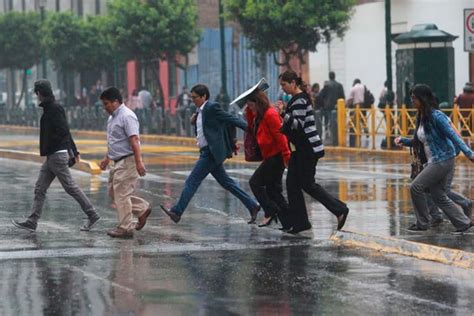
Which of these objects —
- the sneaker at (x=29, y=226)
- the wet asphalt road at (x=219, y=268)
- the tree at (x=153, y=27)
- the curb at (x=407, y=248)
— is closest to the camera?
the wet asphalt road at (x=219, y=268)

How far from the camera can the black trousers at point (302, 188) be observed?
46.4 feet

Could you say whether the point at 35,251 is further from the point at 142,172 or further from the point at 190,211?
the point at 190,211

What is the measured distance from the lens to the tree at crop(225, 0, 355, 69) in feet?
135

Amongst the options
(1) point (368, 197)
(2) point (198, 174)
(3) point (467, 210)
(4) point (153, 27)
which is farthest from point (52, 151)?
(4) point (153, 27)

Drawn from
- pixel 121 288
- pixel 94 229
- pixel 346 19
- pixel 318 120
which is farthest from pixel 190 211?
pixel 346 19

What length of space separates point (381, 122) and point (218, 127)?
1676 centimetres

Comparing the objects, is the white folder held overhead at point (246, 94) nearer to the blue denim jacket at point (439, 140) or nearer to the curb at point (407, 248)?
the curb at point (407, 248)

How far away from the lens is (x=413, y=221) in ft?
49.1

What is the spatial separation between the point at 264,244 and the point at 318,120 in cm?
2053

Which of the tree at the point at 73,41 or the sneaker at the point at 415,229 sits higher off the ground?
the tree at the point at 73,41

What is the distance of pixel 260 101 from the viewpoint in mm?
14781

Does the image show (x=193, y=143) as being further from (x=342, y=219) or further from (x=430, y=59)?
(x=342, y=219)

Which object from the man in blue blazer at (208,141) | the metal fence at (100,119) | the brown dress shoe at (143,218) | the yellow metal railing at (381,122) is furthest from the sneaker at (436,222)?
the metal fence at (100,119)

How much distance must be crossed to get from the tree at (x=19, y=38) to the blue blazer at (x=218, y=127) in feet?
165
